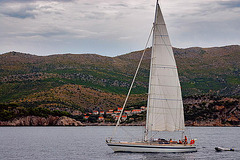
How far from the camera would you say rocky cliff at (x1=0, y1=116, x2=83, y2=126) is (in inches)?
6053

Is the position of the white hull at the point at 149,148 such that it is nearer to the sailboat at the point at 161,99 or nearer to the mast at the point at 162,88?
the sailboat at the point at 161,99

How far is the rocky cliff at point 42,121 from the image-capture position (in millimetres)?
153750

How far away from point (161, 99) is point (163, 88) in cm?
145

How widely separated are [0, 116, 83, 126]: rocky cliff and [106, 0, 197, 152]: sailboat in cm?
11521

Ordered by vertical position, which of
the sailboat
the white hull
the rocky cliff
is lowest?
the rocky cliff

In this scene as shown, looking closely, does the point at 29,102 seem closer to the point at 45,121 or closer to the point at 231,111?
the point at 45,121

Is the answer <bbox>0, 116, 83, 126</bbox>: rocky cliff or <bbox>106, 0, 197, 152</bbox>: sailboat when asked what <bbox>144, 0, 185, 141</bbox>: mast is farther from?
<bbox>0, 116, 83, 126</bbox>: rocky cliff

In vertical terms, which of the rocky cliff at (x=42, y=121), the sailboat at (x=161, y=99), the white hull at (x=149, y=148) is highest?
the sailboat at (x=161, y=99)

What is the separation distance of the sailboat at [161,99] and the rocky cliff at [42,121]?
11521 cm

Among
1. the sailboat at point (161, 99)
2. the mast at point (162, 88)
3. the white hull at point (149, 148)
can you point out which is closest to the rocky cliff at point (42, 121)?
the white hull at point (149, 148)

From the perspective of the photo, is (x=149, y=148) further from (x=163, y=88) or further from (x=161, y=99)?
(x=163, y=88)

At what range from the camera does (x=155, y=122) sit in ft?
145

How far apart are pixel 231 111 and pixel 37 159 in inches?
5040

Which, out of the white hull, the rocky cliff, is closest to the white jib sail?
the white hull
